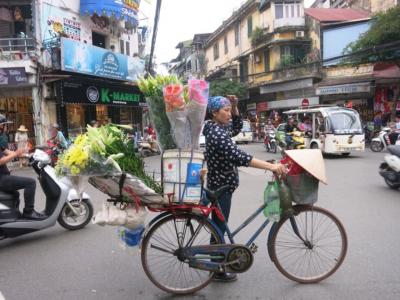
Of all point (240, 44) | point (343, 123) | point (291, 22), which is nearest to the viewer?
point (343, 123)

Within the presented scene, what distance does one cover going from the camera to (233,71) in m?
37.1

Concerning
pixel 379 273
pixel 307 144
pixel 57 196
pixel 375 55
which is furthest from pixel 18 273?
pixel 375 55

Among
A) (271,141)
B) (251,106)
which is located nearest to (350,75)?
(271,141)

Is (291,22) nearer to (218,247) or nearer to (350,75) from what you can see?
(350,75)

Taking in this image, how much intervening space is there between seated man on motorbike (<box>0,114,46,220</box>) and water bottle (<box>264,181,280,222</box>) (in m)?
2.95

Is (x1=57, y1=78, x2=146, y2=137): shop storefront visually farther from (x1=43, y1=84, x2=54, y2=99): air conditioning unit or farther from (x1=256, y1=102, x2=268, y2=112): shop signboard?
(x1=256, y1=102, x2=268, y2=112): shop signboard

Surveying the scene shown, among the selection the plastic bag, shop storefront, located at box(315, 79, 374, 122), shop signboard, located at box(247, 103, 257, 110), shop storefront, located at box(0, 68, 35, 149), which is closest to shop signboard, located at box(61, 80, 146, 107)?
shop storefront, located at box(0, 68, 35, 149)

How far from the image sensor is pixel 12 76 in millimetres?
16094

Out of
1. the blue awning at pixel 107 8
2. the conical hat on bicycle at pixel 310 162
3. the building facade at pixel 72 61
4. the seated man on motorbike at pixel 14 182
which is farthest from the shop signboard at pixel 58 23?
the conical hat on bicycle at pixel 310 162

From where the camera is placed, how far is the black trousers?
16.3 ft

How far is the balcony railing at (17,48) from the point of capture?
1603 centimetres

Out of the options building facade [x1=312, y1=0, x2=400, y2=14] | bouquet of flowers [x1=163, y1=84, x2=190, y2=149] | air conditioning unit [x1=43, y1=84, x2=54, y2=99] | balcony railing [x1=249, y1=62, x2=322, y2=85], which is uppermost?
building facade [x1=312, y1=0, x2=400, y2=14]

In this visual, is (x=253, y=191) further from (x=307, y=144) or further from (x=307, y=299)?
(x=307, y=144)

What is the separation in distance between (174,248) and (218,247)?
1.25 feet
